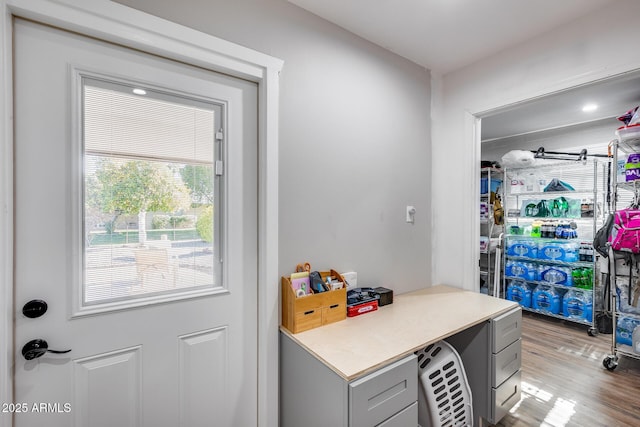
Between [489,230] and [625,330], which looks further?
[489,230]

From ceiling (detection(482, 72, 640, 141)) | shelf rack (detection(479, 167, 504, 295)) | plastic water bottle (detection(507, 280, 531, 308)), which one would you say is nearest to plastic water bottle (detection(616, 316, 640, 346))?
plastic water bottle (detection(507, 280, 531, 308))

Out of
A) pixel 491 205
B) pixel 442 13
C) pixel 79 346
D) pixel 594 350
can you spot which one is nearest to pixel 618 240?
pixel 594 350

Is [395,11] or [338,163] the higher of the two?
[395,11]

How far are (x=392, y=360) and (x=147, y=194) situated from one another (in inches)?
50.4

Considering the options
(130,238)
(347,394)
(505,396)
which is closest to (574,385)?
(505,396)

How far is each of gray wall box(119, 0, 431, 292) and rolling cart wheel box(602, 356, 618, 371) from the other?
1.78 m

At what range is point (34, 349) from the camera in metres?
1.06

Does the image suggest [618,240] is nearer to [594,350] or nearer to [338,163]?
[594,350]

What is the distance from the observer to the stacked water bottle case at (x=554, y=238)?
353cm

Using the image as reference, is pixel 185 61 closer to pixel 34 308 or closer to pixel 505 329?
pixel 34 308

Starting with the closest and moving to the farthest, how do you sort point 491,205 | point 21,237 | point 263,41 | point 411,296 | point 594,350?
point 21,237
point 263,41
point 411,296
point 594,350
point 491,205

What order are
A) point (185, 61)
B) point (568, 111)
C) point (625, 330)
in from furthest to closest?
point (568, 111) → point (625, 330) → point (185, 61)

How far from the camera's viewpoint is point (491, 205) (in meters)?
4.12

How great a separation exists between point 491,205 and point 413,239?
2.54 metres
